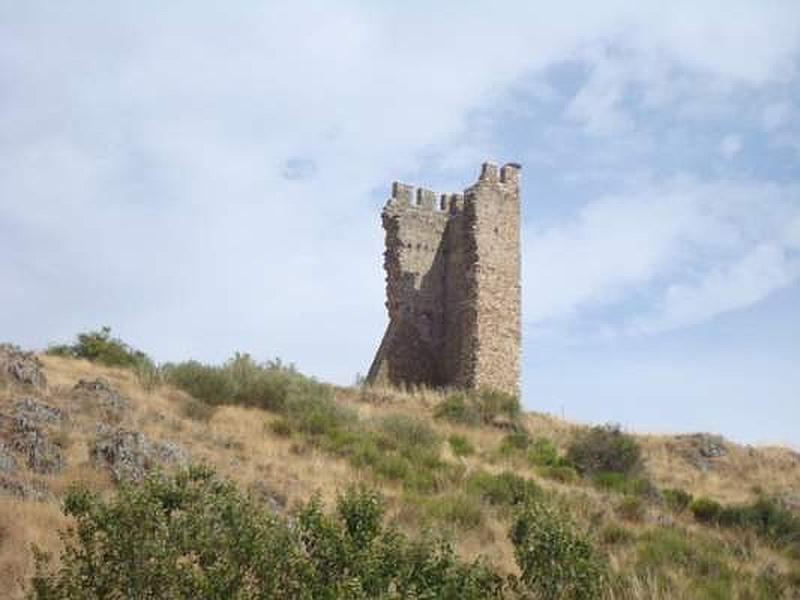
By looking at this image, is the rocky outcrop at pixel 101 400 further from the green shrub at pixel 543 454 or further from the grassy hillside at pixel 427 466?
the green shrub at pixel 543 454

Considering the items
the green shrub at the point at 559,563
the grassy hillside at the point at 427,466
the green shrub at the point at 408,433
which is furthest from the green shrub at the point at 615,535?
the green shrub at the point at 559,563

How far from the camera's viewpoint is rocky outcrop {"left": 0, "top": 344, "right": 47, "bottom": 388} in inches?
640

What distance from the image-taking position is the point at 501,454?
20.0m

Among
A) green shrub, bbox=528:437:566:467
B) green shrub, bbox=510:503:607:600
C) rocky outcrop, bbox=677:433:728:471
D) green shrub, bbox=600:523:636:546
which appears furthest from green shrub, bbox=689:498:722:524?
green shrub, bbox=510:503:607:600

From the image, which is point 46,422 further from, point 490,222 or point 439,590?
point 490,222

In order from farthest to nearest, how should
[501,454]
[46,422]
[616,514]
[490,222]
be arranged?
[490,222] < [501,454] < [616,514] < [46,422]

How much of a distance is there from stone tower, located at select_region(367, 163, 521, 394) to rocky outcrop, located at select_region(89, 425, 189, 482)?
11724 mm

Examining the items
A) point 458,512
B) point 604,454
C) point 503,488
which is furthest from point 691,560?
point 604,454

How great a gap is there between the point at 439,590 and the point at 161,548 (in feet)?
6.56

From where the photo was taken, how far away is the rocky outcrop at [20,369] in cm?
1625

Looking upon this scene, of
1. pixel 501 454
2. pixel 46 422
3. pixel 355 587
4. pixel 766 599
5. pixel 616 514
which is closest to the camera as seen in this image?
pixel 355 587

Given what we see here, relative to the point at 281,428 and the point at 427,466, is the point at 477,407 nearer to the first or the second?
the point at 427,466

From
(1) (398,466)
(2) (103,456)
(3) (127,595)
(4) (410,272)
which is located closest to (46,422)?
(2) (103,456)

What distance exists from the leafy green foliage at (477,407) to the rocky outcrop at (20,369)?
8919 mm
